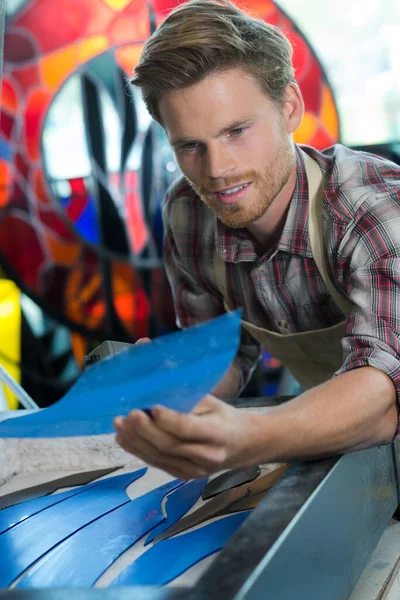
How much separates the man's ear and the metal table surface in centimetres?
54

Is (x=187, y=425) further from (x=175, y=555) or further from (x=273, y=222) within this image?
(x=273, y=222)

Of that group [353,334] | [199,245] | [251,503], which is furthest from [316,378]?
[251,503]

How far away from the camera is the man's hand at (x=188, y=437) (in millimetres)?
580

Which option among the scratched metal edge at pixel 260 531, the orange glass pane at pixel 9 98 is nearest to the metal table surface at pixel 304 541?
the scratched metal edge at pixel 260 531

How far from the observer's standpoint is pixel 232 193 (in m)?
1.05

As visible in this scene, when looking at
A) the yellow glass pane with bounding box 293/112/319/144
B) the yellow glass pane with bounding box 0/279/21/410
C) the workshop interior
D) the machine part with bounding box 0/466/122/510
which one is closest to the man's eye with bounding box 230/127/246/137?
the machine part with bounding box 0/466/122/510

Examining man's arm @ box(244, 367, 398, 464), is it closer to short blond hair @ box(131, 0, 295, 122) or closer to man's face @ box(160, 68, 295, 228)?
man's face @ box(160, 68, 295, 228)

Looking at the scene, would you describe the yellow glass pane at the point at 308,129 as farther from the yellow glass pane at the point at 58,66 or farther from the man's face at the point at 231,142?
the man's face at the point at 231,142

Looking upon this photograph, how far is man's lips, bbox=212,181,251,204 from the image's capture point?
1041mm

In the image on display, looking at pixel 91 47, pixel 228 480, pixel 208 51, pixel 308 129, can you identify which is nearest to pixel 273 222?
pixel 208 51

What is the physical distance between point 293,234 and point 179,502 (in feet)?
1.49

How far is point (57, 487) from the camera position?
2.95 feet

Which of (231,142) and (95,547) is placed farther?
(231,142)

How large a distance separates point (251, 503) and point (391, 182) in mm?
498
